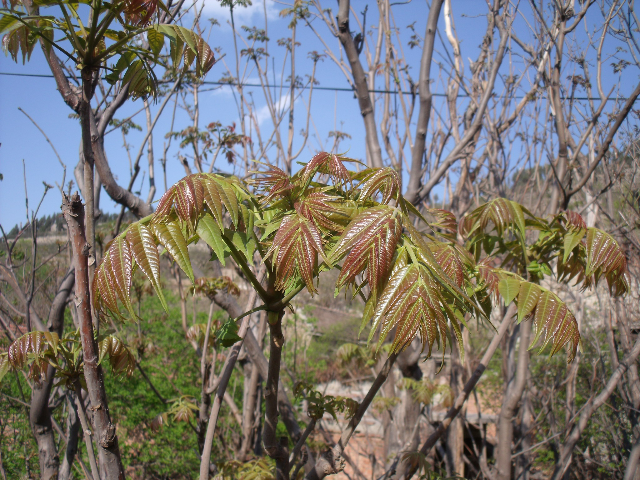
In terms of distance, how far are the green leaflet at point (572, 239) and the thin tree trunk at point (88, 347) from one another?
1477 millimetres

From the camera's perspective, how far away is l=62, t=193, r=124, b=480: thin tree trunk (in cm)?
90

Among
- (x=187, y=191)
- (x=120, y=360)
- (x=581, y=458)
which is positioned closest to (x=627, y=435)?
(x=581, y=458)

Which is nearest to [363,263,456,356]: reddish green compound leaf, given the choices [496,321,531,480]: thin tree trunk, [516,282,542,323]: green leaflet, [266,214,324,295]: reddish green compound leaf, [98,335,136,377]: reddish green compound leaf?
[266,214,324,295]: reddish green compound leaf

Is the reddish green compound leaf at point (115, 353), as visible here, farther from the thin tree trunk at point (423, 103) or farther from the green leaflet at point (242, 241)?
the thin tree trunk at point (423, 103)

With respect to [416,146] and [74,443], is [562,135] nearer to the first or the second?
[416,146]

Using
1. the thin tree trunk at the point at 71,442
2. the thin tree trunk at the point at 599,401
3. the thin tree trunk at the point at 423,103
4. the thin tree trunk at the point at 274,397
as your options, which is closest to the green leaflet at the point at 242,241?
the thin tree trunk at the point at 274,397

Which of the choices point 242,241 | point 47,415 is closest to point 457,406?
point 242,241

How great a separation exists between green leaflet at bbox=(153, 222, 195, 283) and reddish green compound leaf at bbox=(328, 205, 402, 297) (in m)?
0.30

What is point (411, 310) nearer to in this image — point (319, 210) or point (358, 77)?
point (319, 210)

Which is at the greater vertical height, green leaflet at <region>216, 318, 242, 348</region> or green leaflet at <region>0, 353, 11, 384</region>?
green leaflet at <region>216, 318, 242, 348</region>

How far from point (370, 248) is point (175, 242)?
1.37ft

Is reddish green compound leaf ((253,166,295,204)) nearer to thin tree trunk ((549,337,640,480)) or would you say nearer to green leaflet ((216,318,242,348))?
green leaflet ((216,318,242,348))

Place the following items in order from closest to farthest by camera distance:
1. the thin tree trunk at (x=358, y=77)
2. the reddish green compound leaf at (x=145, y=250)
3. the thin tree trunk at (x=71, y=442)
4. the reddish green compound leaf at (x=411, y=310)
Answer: the reddish green compound leaf at (x=411, y=310) → the reddish green compound leaf at (x=145, y=250) → the thin tree trunk at (x=71, y=442) → the thin tree trunk at (x=358, y=77)

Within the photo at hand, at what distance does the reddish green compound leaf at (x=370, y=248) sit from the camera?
2.70 feet
